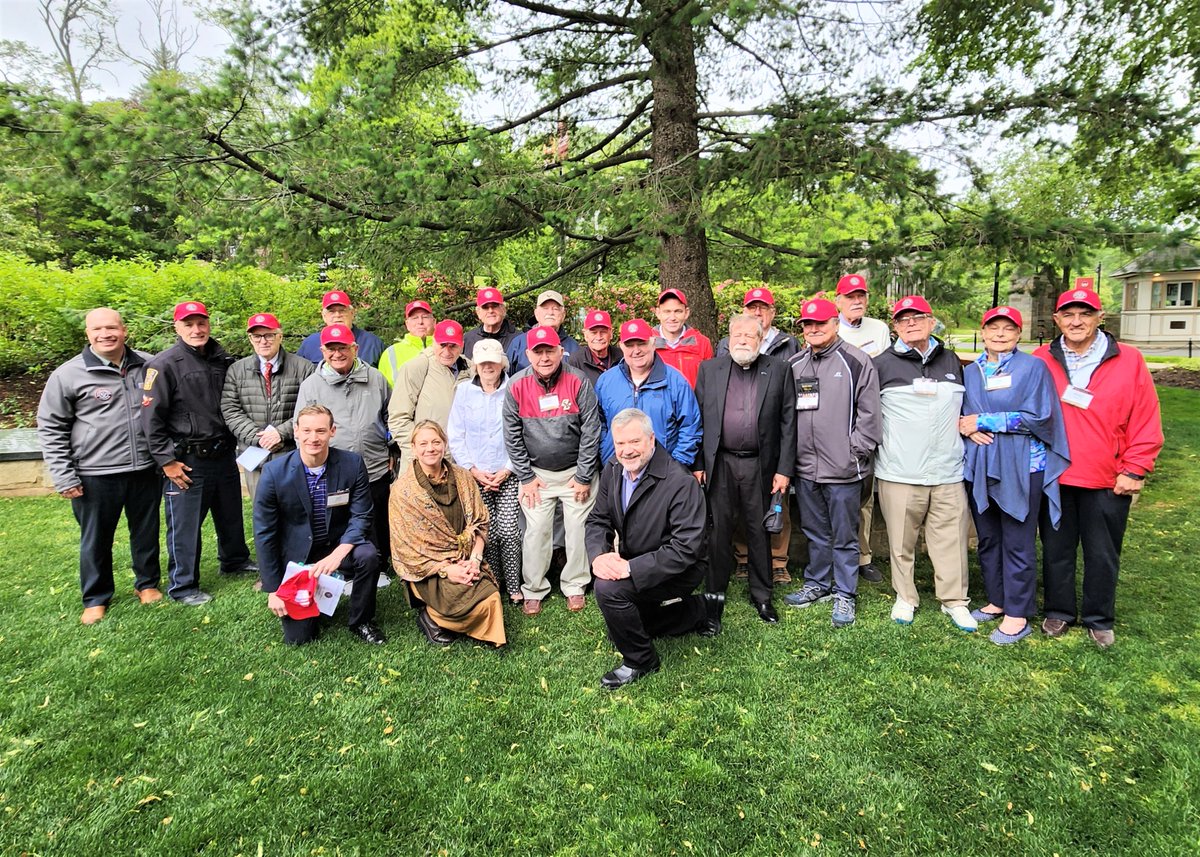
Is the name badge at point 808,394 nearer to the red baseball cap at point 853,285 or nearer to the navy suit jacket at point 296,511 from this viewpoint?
the red baseball cap at point 853,285

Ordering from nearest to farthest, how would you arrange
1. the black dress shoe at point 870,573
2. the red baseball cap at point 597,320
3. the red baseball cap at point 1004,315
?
1. the red baseball cap at point 1004,315
2. the red baseball cap at point 597,320
3. the black dress shoe at point 870,573

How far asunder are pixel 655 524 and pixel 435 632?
5.20 feet

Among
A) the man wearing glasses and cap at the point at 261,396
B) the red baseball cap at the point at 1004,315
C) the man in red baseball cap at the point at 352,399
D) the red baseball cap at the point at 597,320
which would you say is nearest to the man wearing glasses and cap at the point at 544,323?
the red baseball cap at the point at 597,320

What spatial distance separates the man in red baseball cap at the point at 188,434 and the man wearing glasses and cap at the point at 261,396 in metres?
0.14

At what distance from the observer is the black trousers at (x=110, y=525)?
412cm

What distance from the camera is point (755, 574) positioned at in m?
4.15

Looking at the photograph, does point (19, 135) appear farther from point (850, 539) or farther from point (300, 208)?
point (850, 539)

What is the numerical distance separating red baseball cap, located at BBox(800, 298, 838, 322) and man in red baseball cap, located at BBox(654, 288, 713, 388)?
93 cm

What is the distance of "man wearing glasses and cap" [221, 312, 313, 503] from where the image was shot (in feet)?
14.3

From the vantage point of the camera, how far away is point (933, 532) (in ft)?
13.1

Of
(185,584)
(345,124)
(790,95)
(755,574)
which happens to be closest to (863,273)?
(790,95)

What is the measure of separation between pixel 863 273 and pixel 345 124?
15.3 ft

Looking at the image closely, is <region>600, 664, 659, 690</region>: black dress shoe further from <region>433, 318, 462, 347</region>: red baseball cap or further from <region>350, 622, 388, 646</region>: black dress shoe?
<region>433, 318, 462, 347</region>: red baseball cap

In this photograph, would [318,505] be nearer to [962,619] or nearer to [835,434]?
[835,434]
